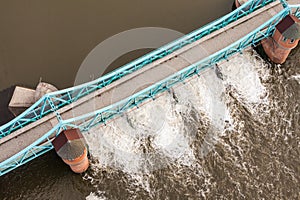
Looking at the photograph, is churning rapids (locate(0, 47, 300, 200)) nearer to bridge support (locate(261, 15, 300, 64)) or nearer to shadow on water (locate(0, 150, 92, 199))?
shadow on water (locate(0, 150, 92, 199))

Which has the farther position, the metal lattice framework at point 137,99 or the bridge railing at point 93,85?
the bridge railing at point 93,85

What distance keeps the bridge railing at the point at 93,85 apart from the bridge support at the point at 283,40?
3.07m

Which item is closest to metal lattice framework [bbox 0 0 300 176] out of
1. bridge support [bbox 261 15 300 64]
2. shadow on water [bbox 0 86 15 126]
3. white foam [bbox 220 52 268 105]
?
bridge support [bbox 261 15 300 64]

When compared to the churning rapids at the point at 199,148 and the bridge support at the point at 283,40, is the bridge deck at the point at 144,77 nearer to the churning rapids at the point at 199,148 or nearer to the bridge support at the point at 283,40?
the bridge support at the point at 283,40

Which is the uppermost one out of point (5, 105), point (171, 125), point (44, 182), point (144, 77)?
point (5, 105)

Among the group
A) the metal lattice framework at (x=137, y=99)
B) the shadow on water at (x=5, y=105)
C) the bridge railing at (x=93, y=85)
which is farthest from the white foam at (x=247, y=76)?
the shadow on water at (x=5, y=105)

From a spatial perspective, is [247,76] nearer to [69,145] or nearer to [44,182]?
[69,145]

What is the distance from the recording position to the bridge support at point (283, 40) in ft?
89.6

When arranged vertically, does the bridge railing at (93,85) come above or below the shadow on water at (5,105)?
below

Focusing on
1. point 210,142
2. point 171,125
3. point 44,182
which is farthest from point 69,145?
point 210,142

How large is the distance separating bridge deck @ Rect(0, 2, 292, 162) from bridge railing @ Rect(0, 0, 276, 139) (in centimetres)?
37

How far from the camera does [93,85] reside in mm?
27078

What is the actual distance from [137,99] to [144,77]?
1.71 metres

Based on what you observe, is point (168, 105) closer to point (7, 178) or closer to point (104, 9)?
point (104, 9)
